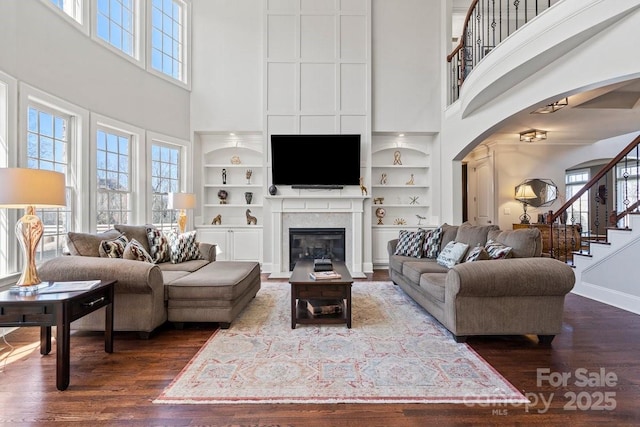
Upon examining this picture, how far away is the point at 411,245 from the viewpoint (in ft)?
14.2

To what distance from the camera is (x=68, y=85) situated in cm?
369

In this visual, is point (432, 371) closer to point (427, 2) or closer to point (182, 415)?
point (182, 415)

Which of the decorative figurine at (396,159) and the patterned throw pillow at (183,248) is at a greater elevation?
the decorative figurine at (396,159)

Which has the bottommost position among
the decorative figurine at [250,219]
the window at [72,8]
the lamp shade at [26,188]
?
the decorative figurine at [250,219]

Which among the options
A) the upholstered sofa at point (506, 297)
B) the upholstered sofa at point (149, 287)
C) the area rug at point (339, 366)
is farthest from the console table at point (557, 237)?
the upholstered sofa at point (149, 287)


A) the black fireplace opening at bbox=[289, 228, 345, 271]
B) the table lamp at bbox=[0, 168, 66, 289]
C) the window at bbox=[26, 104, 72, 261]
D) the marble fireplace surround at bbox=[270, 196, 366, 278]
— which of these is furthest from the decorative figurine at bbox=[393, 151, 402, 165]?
the table lamp at bbox=[0, 168, 66, 289]

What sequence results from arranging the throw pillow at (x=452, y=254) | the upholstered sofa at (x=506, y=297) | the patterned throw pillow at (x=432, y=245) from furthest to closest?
the patterned throw pillow at (x=432, y=245) < the throw pillow at (x=452, y=254) < the upholstered sofa at (x=506, y=297)

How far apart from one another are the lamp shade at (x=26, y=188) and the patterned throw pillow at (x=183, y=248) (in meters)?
1.83

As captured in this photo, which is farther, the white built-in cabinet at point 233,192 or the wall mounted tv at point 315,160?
the white built-in cabinet at point 233,192

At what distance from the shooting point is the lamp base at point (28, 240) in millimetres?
2201

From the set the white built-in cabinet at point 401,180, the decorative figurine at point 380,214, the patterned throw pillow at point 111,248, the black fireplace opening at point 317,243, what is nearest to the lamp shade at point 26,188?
the patterned throw pillow at point 111,248

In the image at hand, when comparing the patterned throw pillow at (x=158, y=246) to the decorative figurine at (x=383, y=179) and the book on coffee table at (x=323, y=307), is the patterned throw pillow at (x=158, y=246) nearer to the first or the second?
the book on coffee table at (x=323, y=307)

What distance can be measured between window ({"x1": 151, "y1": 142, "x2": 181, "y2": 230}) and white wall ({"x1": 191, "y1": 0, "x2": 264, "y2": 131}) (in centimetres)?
72

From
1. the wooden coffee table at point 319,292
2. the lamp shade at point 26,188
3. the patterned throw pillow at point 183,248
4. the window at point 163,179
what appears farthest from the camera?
the window at point 163,179
